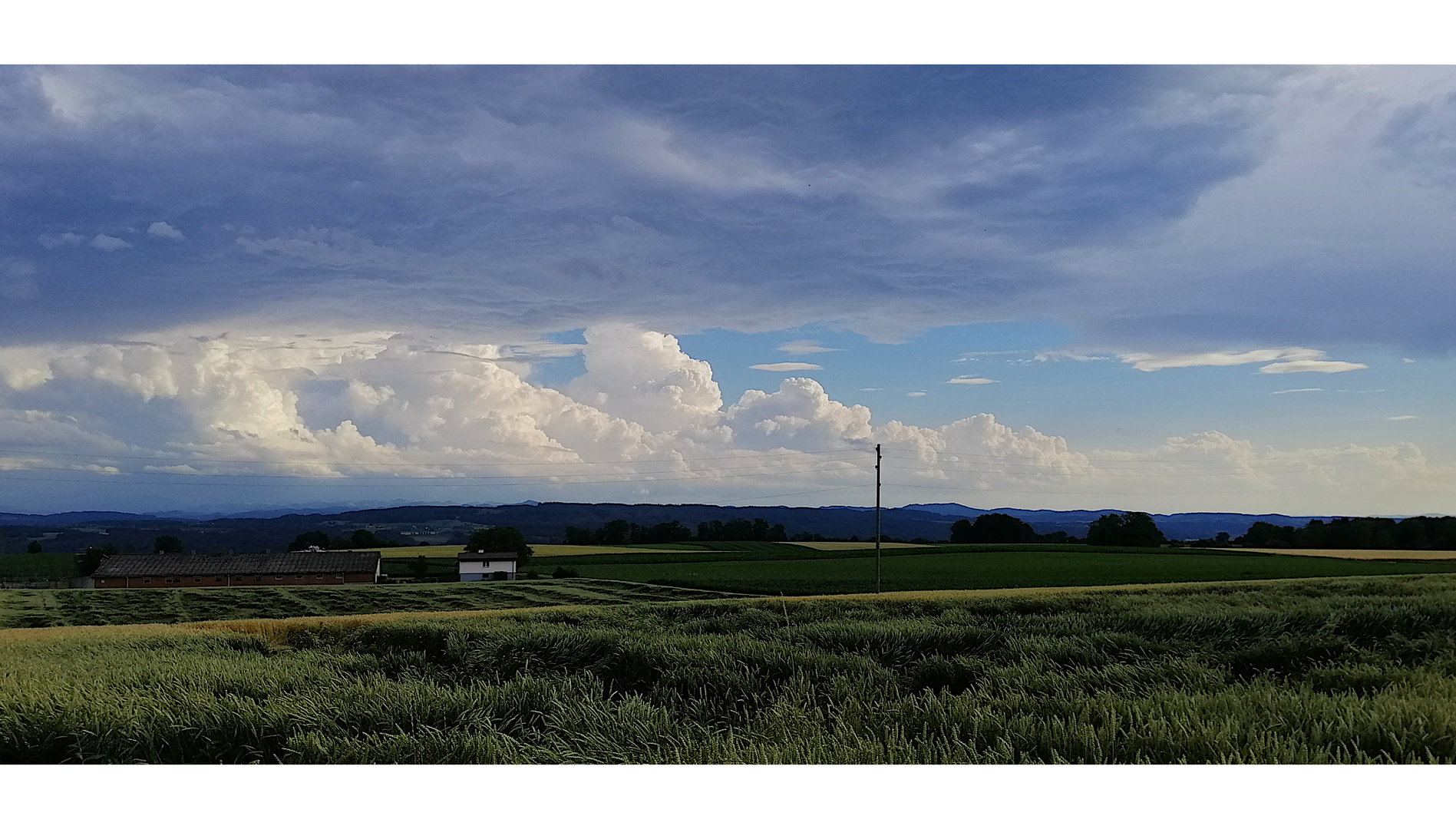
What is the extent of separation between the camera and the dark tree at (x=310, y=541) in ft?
21.6

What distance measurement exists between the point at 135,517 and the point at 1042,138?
6682 mm

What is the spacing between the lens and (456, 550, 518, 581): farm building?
669 cm

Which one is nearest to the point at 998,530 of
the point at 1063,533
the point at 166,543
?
the point at 1063,533

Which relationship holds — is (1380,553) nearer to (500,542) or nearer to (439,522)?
(500,542)

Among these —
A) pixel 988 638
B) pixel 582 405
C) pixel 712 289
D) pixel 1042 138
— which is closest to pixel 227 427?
pixel 582 405

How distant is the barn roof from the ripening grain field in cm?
87

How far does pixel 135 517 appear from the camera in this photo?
642 cm

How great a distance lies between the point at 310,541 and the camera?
6.61 m

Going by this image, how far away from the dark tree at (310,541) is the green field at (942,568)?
174 cm

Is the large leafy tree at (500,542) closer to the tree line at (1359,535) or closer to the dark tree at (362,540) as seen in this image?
the dark tree at (362,540)

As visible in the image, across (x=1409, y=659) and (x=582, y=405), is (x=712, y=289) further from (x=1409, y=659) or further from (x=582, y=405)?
(x=1409, y=659)

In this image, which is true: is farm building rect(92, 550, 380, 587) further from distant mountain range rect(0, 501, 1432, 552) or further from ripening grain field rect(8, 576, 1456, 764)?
ripening grain field rect(8, 576, 1456, 764)

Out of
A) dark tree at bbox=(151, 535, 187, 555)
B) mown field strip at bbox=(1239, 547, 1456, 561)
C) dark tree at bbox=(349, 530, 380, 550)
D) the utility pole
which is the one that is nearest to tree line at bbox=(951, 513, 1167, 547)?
the utility pole

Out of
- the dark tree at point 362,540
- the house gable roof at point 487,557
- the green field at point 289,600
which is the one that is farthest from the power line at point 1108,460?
the dark tree at point 362,540
